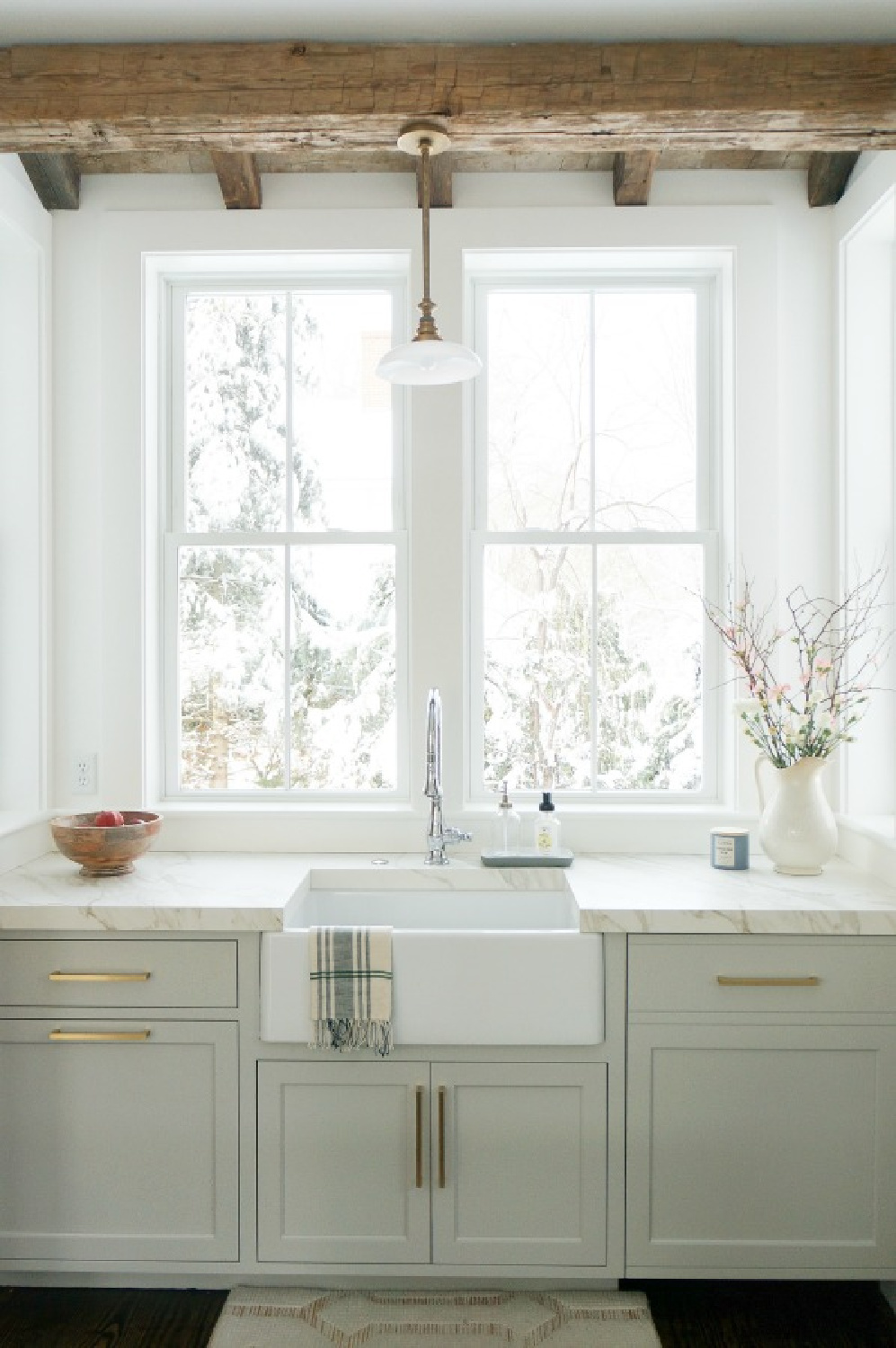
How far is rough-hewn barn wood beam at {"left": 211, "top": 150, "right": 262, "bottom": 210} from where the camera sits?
2.80 meters

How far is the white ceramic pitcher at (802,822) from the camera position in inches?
103

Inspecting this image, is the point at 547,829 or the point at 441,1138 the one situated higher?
the point at 547,829

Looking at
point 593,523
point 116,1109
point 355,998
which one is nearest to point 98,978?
point 116,1109

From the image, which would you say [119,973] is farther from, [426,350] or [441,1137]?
[426,350]

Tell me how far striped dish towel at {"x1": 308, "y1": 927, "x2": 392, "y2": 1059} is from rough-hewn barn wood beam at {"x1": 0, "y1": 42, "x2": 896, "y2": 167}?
186 cm

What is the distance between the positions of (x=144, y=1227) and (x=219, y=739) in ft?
4.36

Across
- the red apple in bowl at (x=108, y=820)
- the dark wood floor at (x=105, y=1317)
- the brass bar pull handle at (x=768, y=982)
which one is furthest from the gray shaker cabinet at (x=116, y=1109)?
the brass bar pull handle at (x=768, y=982)

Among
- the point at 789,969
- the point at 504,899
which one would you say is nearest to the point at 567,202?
the point at 504,899

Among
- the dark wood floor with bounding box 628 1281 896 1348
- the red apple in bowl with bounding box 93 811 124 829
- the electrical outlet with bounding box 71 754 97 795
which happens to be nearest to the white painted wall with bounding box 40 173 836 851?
the electrical outlet with bounding box 71 754 97 795

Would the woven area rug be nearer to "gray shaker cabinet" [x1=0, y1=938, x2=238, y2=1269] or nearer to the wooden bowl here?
"gray shaker cabinet" [x1=0, y1=938, x2=238, y2=1269]

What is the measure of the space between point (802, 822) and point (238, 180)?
232 cm

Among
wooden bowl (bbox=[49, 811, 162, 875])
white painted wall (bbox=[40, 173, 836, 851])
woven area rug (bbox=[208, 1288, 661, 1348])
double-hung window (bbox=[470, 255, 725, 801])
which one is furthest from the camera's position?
double-hung window (bbox=[470, 255, 725, 801])

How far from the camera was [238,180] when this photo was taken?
9.43ft

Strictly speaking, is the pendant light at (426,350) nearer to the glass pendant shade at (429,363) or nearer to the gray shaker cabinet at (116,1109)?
the glass pendant shade at (429,363)
